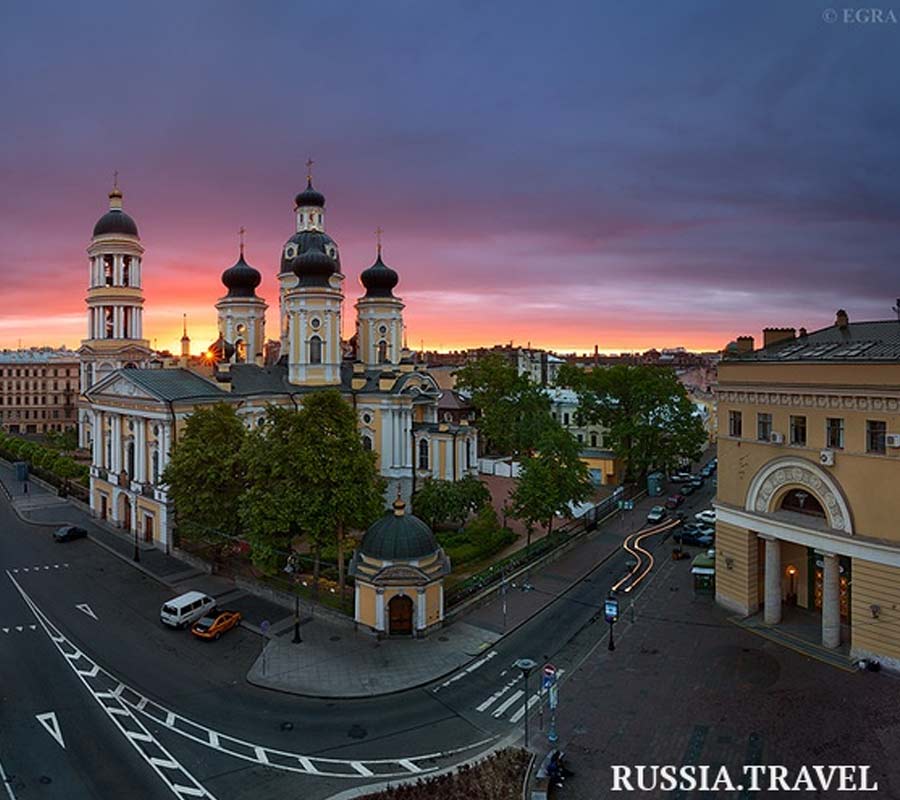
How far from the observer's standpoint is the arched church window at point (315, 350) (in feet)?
171

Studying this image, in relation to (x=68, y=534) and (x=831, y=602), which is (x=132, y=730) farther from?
(x=68, y=534)

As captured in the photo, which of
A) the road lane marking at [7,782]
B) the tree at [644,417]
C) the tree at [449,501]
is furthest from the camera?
the tree at [644,417]

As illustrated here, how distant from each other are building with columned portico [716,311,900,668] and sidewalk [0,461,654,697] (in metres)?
9.67

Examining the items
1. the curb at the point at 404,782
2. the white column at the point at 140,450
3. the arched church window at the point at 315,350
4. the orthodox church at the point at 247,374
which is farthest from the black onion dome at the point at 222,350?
the curb at the point at 404,782

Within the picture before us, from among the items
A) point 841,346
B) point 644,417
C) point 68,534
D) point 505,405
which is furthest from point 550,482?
point 68,534

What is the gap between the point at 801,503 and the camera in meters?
26.3

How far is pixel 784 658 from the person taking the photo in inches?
960

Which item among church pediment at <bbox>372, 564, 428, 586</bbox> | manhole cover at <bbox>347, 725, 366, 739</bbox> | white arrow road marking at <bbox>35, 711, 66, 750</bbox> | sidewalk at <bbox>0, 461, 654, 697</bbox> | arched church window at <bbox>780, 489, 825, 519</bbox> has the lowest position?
manhole cover at <bbox>347, 725, 366, 739</bbox>

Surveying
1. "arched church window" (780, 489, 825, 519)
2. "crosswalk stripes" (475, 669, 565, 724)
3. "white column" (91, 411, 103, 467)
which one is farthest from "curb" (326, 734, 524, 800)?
"white column" (91, 411, 103, 467)

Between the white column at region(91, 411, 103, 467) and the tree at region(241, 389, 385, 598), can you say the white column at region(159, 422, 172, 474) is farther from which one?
the tree at region(241, 389, 385, 598)

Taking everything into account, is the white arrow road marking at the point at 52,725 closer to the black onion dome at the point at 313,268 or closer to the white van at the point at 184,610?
the white van at the point at 184,610

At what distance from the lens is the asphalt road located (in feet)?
59.2

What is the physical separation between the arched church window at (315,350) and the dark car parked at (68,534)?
19.9 m

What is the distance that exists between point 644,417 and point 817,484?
31.1 metres
